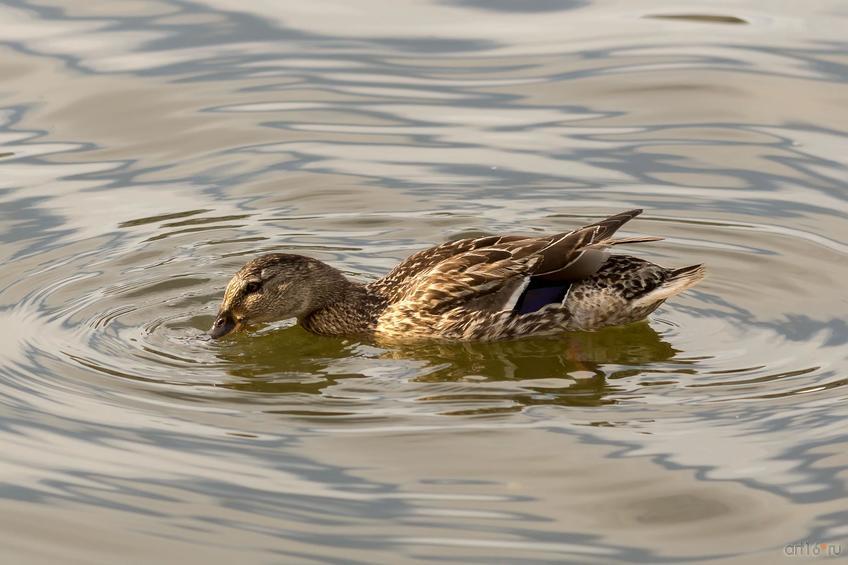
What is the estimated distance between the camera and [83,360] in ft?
37.3

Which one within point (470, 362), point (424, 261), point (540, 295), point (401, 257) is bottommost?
point (470, 362)

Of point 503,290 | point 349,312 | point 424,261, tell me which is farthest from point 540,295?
point 349,312

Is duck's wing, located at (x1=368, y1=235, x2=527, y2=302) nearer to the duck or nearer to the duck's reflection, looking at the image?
the duck

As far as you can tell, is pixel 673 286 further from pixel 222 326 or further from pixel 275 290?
pixel 222 326

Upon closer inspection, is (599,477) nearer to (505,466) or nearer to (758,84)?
(505,466)

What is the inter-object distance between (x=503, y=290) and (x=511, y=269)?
0.60 ft

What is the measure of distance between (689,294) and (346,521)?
16.4 feet

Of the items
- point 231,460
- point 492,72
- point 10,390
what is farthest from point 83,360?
point 492,72

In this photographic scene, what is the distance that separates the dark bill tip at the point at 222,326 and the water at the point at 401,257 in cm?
10

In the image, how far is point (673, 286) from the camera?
1193 centimetres

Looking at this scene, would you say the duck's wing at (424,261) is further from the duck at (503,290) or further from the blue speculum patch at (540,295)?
the blue speculum patch at (540,295)

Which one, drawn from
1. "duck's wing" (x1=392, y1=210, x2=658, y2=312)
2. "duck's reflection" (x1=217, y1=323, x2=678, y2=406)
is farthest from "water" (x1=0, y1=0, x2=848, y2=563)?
"duck's wing" (x1=392, y1=210, x2=658, y2=312)

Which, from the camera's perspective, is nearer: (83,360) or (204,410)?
(204,410)

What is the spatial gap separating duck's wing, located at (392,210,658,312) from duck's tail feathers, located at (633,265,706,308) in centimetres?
40
